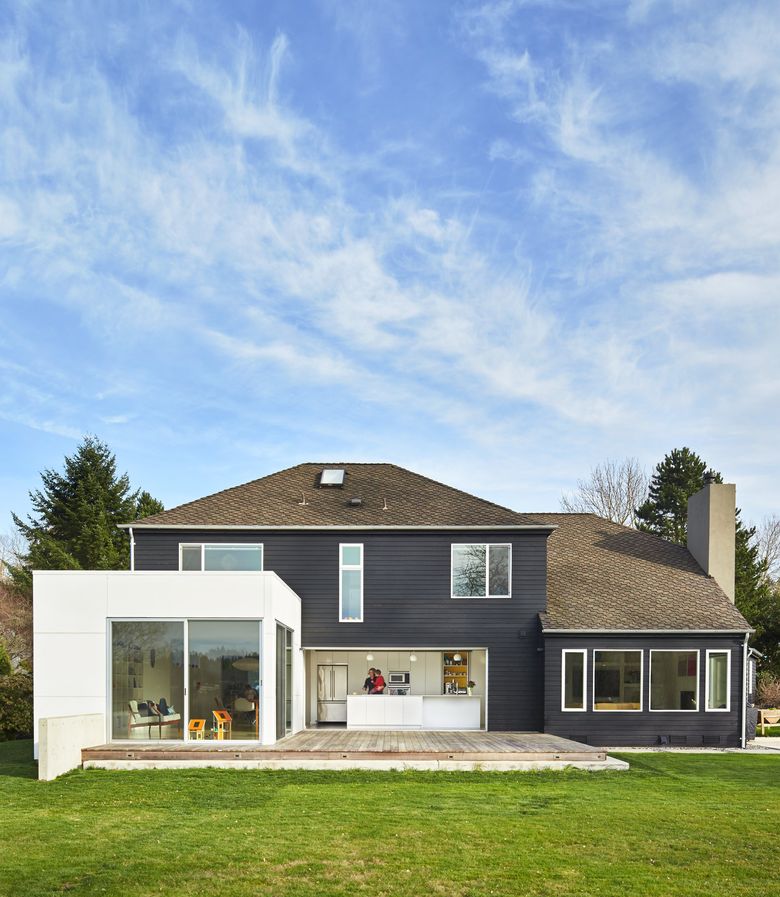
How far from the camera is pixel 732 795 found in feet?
39.4

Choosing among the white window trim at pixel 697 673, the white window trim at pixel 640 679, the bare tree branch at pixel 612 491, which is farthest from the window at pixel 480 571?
the bare tree branch at pixel 612 491

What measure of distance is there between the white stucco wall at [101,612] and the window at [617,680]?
8.08m

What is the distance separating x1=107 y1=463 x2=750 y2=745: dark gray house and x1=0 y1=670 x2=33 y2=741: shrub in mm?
5385

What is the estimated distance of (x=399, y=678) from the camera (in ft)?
70.5

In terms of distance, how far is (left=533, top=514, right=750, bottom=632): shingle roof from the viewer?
19.6m

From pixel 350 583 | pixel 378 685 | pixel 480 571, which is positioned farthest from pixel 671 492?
pixel 350 583

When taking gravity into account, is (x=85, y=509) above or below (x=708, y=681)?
above

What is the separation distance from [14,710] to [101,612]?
348 inches

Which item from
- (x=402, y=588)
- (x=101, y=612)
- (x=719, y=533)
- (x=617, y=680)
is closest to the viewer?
(x=101, y=612)

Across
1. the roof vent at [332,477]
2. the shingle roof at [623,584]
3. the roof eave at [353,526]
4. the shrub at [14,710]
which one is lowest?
the shrub at [14,710]

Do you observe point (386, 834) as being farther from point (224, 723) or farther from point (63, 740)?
point (224, 723)

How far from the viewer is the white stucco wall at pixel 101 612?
49.5ft

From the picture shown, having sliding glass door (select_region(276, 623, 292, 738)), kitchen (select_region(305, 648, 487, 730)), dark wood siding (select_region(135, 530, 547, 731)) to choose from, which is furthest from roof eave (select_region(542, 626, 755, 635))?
sliding glass door (select_region(276, 623, 292, 738))

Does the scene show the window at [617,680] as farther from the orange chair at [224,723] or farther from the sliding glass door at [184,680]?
the orange chair at [224,723]
